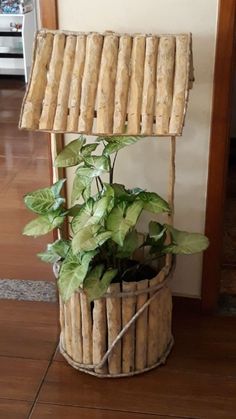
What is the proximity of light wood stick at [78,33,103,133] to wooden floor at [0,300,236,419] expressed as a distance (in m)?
0.83

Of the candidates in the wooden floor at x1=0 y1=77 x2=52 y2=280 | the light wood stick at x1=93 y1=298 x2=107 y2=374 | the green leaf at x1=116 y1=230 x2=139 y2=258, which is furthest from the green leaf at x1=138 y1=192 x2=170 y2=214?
the wooden floor at x1=0 y1=77 x2=52 y2=280

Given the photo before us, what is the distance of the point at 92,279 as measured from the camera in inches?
68.2

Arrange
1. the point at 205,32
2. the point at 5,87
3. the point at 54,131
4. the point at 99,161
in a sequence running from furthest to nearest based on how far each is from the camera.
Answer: the point at 5,87
the point at 205,32
the point at 99,161
the point at 54,131

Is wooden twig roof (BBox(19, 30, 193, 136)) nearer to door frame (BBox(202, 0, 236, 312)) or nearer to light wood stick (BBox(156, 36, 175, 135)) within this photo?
light wood stick (BBox(156, 36, 175, 135))

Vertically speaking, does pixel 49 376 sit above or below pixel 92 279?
below

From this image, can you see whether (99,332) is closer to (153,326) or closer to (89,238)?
(153,326)

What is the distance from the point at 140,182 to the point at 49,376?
725 millimetres

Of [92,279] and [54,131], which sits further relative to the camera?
[92,279]

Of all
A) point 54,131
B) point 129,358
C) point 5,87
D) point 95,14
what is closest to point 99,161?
point 54,131

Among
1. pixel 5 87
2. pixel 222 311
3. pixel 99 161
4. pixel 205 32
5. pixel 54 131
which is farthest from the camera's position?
pixel 5 87

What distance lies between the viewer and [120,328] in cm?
182

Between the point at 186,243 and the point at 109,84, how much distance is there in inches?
21.4

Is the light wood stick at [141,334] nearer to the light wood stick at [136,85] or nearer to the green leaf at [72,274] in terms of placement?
the green leaf at [72,274]

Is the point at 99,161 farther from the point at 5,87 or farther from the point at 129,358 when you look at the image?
the point at 5,87
